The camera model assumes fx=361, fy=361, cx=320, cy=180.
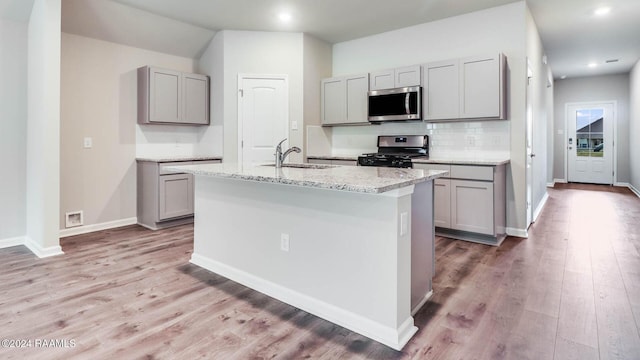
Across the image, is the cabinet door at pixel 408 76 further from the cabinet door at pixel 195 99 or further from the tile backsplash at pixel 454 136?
the cabinet door at pixel 195 99

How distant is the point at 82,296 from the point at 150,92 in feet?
9.27

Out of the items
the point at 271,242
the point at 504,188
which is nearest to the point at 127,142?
the point at 271,242

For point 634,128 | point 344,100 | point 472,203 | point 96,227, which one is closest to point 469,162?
point 472,203

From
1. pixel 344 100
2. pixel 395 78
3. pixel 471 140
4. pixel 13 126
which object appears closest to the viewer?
pixel 13 126

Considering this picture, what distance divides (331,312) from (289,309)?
1.00ft

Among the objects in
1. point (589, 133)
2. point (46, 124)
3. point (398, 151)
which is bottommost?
point (398, 151)

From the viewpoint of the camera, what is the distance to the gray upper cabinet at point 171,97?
14.9ft

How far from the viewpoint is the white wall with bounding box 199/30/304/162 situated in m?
4.86

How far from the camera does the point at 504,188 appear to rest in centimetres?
406

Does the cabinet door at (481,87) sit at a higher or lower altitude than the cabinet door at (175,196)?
higher

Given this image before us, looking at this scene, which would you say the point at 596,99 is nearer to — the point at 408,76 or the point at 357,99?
the point at 408,76

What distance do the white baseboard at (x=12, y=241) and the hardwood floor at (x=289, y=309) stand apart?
16 centimetres

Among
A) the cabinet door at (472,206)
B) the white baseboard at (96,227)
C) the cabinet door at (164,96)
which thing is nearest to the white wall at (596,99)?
the cabinet door at (472,206)

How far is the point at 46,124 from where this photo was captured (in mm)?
3303
